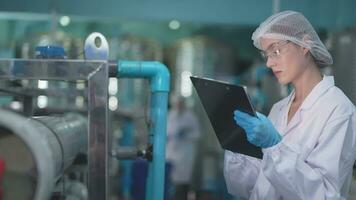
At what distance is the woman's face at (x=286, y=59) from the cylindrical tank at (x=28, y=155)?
0.72m

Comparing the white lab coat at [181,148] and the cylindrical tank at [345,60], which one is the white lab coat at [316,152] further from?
the white lab coat at [181,148]

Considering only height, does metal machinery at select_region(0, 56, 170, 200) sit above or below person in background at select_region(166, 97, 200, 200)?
above

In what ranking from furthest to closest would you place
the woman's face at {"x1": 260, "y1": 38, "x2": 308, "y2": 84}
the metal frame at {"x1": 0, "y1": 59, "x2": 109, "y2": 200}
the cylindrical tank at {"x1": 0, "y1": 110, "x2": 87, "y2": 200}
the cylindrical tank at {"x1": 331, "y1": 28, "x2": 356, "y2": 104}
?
the cylindrical tank at {"x1": 331, "y1": 28, "x2": 356, "y2": 104} < the woman's face at {"x1": 260, "y1": 38, "x2": 308, "y2": 84} < the metal frame at {"x1": 0, "y1": 59, "x2": 109, "y2": 200} < the cylindrical tank at {"x1": 0, "y1": 110, "x2": 87, "y2": 200}

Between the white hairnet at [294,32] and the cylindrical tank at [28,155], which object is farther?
the white hairnet at [294,32]

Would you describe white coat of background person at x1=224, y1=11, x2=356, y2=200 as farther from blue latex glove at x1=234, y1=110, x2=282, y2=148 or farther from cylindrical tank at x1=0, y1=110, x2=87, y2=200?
cylindrical tank at x1=0, y1=110, x2=87, y2=200

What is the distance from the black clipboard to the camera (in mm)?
1302

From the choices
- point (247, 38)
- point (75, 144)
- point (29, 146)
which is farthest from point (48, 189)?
point (247, 38)

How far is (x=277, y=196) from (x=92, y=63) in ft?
2.46

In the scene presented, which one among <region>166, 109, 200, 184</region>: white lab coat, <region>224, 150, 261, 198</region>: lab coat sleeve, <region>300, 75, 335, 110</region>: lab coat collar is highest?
<region>300, 75, 335, 110</region>: lab coat collar

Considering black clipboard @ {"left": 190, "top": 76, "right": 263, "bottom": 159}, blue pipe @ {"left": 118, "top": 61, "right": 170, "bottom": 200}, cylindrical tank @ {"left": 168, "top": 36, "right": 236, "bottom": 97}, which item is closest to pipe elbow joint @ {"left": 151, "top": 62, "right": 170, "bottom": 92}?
blue pipe @ {"left": 118, "top": 61, "right": 170, "bottom": 200}

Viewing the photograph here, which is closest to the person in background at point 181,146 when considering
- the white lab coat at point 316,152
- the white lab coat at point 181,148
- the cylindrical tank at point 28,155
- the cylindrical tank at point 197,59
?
the white lab coat at point 181,148

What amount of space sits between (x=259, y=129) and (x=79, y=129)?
591 millimetres

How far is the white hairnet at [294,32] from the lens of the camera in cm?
146

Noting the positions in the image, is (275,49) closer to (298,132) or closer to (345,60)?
(298,132)
